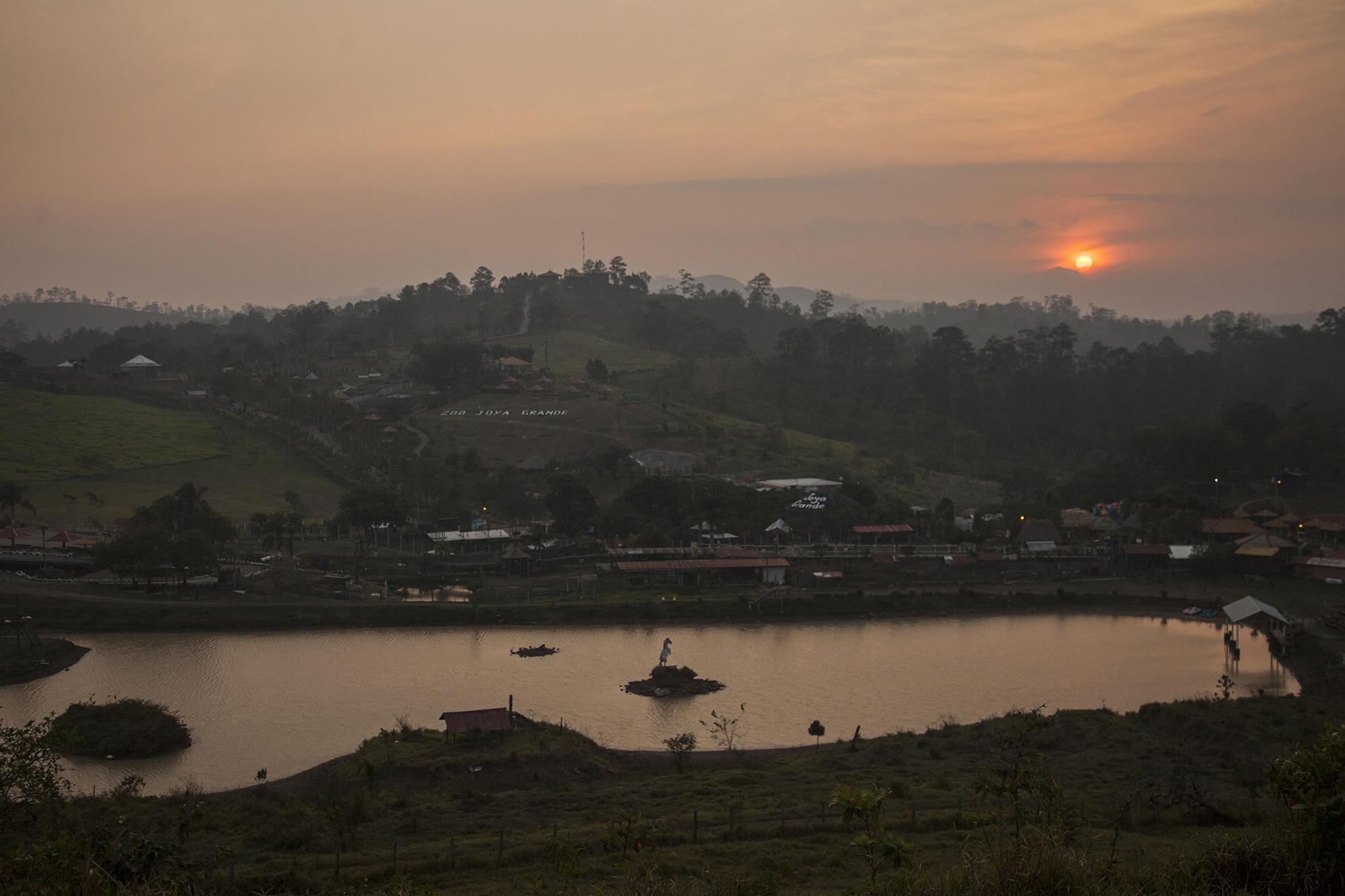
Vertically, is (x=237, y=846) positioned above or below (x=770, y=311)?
below

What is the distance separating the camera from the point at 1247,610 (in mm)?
20422

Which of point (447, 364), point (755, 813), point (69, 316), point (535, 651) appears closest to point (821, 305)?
point (447, 364)

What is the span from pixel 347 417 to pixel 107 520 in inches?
423

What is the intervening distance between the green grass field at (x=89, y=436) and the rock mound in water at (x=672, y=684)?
22539 mm

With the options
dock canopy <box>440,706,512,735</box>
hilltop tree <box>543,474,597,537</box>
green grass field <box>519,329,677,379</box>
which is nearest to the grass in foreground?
dock canopy <box>440,706,512,735</box>

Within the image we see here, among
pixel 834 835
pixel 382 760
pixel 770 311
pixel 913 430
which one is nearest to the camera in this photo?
pixel 834 835

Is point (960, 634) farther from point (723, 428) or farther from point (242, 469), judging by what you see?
point (242, 469)

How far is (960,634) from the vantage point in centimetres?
2116

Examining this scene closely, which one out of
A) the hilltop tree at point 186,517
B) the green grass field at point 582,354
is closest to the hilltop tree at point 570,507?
the hilltop tree at point 186,517

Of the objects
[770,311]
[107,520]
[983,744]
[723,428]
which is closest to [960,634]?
[983,744]

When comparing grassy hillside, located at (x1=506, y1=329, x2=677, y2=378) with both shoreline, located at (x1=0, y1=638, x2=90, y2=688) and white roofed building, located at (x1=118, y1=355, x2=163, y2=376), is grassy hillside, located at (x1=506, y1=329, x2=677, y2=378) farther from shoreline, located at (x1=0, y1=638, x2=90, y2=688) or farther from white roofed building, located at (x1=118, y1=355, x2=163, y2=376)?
shoreline, located at (x1=0, y1=638, x2=90, y2=688)

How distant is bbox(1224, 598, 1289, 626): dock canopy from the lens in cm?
1988

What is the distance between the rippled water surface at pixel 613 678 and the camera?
14.7 m

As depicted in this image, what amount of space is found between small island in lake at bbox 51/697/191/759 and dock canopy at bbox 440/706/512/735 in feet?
12.1
